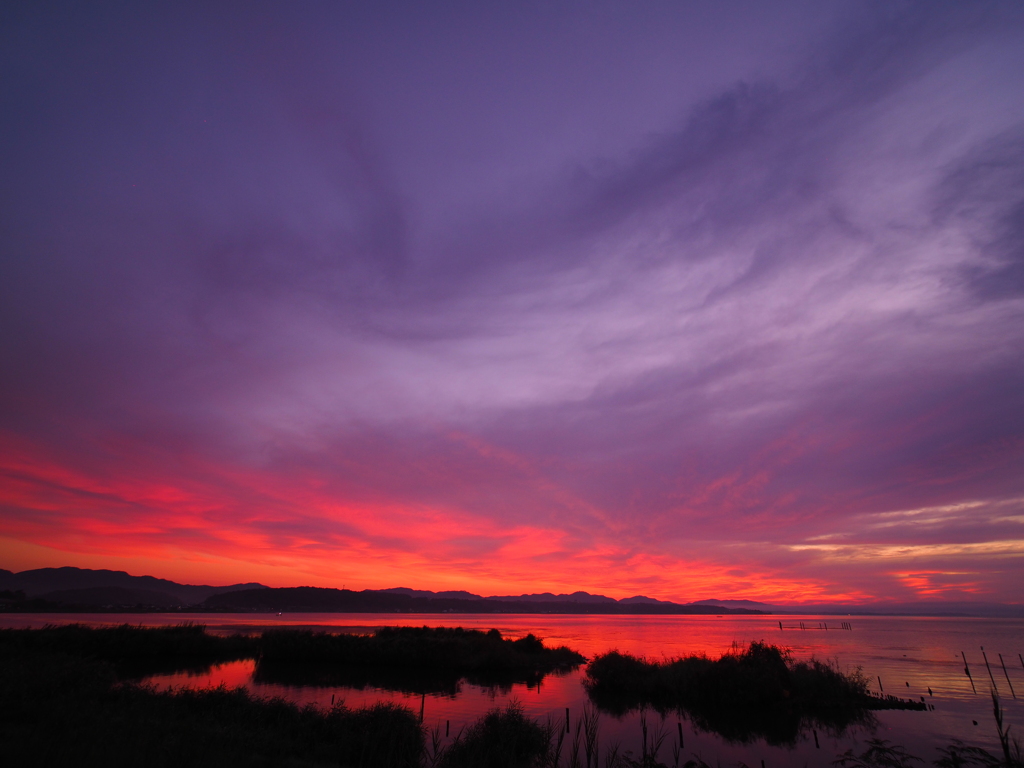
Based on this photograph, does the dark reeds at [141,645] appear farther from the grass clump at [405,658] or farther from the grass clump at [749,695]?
the grass clump at [749,695]

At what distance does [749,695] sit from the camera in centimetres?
3472

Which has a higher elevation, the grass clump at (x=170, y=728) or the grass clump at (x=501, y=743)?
the grass clump at (x=170, y=728)

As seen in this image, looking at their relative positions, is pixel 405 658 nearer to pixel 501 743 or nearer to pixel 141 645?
pixel 141 645

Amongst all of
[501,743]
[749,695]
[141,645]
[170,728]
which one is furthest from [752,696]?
[141,645]

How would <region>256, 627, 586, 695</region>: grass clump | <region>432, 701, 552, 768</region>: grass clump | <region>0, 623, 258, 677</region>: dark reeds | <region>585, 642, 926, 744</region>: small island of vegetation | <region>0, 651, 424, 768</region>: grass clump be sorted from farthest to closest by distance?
<region>256, 627, 586, 695</region>: grass clump → <region>0, 623, 258, 677</region>: dark reeds → <region>585, 642, 926, 744</region>: small island of vegetation → <region>432, 701, 552, 768</region>: grass clump → <region>0, 651, 424, 768</region>: grass clump

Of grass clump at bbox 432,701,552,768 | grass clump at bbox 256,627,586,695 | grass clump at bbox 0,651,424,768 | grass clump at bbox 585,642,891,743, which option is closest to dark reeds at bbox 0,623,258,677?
grass clump at bbox 256,627,586,695

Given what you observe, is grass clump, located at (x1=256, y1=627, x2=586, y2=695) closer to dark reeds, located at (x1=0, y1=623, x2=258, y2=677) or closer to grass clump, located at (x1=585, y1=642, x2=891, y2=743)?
dark reeds, located at (x1=0, y1=623, x2=258, y2=677)

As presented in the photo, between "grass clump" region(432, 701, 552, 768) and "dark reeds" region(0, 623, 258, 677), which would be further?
"dark reeds" region(0, 623, 258, 677)

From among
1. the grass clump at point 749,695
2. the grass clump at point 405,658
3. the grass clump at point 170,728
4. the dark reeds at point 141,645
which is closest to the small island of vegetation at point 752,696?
the grass clump at point 749,695

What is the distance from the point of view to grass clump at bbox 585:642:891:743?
104 feet

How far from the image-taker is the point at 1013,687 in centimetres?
4500

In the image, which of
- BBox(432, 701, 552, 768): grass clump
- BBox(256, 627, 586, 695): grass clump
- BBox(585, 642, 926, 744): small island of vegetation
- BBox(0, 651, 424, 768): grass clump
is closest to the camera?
BBox(0, 651, 424, 768): grass clump

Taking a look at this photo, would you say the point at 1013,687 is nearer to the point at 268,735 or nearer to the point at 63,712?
the point at 268,735

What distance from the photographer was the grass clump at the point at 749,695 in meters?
31.7
